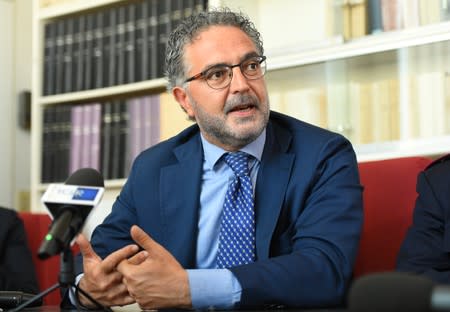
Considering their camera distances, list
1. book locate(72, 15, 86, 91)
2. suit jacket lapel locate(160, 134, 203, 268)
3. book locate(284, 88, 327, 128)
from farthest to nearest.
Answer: book locate(72, 15, 86, 91)
book locate(284, 88, 327, 128)
suit jacket lapel locate(160, 134, 203, 268)

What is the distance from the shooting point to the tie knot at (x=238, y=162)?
1.68 meters

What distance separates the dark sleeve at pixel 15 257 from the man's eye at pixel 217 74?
0.99m

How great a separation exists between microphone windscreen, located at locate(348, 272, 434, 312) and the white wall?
9.89 feet

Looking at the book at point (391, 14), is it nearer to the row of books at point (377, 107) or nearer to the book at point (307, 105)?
the row of books at point (377, 107)

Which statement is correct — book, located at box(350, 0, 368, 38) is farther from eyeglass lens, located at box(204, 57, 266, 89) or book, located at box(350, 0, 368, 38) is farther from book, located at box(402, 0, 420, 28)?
eyeglass lens, located at box(204, 57, 266, 89)

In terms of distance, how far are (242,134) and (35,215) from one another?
1.16 meters

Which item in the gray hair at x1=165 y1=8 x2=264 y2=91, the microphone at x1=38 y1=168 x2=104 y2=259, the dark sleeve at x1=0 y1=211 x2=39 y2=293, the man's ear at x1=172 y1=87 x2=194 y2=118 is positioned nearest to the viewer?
the microphone at x1=38 y1=168 x2=104 y2=259

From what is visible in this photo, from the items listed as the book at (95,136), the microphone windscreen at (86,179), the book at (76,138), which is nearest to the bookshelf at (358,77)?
the book at (95,136)

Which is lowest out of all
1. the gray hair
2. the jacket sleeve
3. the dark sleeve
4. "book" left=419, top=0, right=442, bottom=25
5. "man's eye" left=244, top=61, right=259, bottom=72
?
the dark sleeve

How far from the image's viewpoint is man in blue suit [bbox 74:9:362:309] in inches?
50.6

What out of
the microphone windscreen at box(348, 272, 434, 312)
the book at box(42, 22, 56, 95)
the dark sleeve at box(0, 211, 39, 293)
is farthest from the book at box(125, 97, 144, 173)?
the microphone windscreen at box(348, 272, 434, 312)

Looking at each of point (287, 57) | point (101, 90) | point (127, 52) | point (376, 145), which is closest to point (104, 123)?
point (101, 90)

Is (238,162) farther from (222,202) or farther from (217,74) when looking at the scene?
(217,74)

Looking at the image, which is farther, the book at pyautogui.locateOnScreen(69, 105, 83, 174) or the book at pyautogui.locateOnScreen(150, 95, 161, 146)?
the book at pyautogui.locateOnScreen(69, 105, 83, 174)
